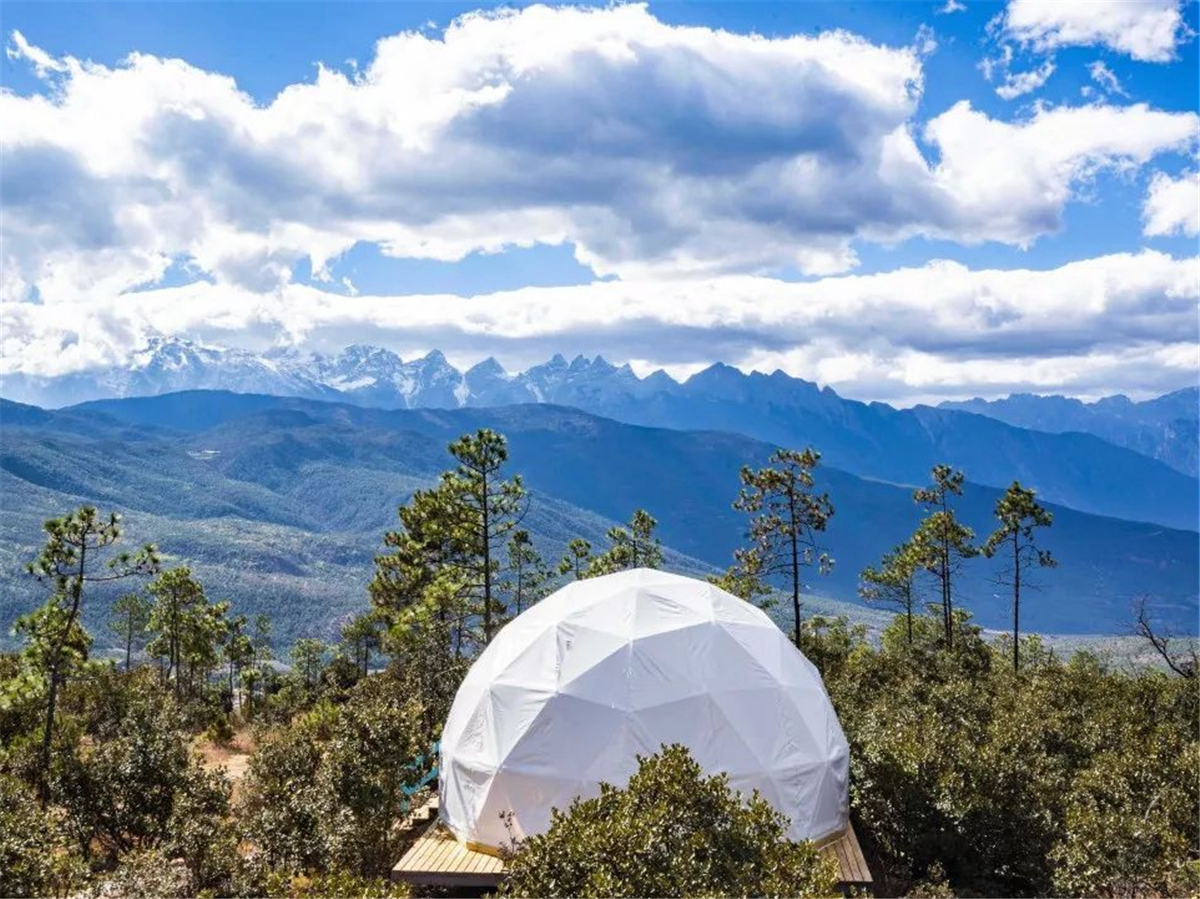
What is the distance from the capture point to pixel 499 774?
60.4ft

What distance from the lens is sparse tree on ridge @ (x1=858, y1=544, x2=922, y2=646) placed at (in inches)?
1799

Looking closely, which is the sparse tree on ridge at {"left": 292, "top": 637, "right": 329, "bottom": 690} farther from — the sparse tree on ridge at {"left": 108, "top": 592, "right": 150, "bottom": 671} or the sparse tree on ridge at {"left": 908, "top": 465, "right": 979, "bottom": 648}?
the sparse tree on ridge at {"left": 908, "top": 465, "right": 979, "bottom": 648}

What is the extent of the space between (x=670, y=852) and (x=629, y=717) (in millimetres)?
8731

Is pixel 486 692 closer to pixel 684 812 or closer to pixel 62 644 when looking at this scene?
pixel 684 812

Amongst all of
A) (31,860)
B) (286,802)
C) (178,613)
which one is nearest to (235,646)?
(178,613)

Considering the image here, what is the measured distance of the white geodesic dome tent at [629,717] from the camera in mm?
18094

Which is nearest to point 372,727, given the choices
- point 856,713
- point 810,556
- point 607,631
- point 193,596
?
point 607,631

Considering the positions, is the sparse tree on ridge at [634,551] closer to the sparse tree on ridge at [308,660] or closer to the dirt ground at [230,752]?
the dirt ground at [230,752]

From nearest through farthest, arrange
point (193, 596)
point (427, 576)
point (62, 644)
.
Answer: point (62, 644)
point (427, 576)
point (193, 596)

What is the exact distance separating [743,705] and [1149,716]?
16309 mm

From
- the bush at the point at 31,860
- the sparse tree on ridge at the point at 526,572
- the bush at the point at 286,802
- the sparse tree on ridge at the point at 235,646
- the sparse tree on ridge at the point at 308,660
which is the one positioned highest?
the bush at the point at 31,860

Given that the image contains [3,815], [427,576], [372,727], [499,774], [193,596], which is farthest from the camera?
[193,596]

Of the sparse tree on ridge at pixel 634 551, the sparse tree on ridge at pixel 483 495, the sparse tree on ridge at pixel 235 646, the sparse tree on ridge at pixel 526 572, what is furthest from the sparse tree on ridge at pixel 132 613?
the sparse tree on ridge at pixel 483 495

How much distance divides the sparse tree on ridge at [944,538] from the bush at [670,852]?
1366 inches
